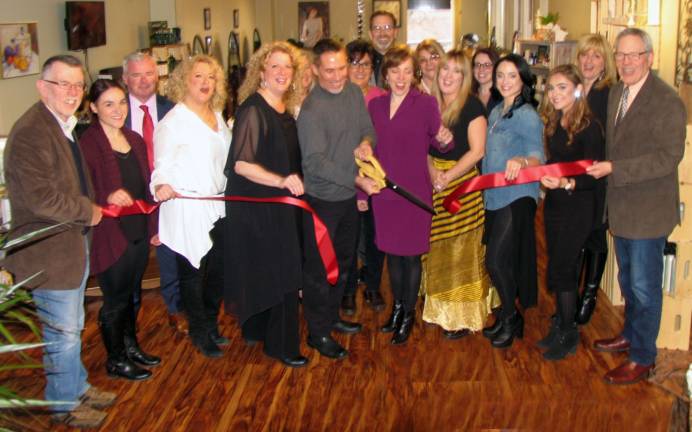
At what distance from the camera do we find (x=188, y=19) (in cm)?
1062

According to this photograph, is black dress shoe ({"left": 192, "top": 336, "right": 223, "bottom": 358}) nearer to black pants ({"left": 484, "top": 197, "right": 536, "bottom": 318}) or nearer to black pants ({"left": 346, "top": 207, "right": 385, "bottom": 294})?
black pants ({"left": 346, "top": 207, "right": 385, "bottom": 294})

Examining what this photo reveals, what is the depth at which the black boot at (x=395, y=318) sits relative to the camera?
14.8ft

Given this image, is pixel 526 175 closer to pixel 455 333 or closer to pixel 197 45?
pixel 455 333

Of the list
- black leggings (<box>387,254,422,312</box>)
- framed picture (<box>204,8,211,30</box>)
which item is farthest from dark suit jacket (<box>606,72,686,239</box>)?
framed picture (<box>204,8,211,30</box>)

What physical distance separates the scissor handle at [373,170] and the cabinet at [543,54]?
13.4ft

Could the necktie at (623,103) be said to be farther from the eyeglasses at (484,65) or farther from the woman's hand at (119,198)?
the woman's hand at (119,198)

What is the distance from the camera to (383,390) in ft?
12.8

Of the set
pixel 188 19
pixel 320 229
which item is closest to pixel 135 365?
pixel 320 229

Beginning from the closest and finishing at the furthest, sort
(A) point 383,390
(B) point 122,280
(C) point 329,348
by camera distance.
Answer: (B) point 122,280 → (A) point 383,390 → (C) point 329,348

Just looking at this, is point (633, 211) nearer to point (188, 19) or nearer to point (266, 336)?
point (266, 336)

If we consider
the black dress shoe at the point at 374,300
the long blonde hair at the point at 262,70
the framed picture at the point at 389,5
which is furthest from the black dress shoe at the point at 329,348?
the framed picture at the point at 389,5

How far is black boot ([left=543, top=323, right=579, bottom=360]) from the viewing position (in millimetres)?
4180

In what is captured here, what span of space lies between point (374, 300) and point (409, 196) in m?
1.20

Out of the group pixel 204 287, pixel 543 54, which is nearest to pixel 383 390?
pixel 204 287
